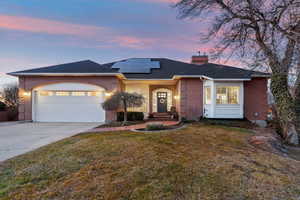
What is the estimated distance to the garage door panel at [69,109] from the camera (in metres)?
12.1

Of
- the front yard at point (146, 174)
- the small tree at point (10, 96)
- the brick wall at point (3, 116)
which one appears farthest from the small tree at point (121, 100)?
the small tree at point (10, 96)

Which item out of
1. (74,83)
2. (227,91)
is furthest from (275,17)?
(74,83)

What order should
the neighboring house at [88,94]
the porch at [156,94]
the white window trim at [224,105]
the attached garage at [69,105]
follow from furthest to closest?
the porch at [156,94] < the attached garage at [69,105] < the neighboring house at [88,94] < the white window trim at [224,105]

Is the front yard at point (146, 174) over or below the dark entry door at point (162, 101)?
below

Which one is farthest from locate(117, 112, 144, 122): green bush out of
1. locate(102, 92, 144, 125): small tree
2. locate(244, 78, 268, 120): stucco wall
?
locate(244, 78, 268, 120): stucco wall

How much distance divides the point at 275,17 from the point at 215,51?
2.97 meters

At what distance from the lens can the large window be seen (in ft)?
37.1

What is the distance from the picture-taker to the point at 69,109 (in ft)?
39.7

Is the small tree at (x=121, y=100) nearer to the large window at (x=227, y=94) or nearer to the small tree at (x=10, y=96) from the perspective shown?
the large window at (x=227, y=94)

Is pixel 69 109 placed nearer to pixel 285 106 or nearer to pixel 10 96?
pixel 10 96

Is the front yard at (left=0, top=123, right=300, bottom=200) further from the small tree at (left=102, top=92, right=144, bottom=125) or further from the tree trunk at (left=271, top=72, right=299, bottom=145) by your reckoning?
the small tree at (left=102, top=92, right=144, bottom=125)

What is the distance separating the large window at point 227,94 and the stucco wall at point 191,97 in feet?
4.26

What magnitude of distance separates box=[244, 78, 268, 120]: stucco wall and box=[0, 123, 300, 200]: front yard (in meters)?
7.88

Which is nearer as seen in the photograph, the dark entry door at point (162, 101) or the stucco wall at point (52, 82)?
the stucco wall at point (52, 82)
